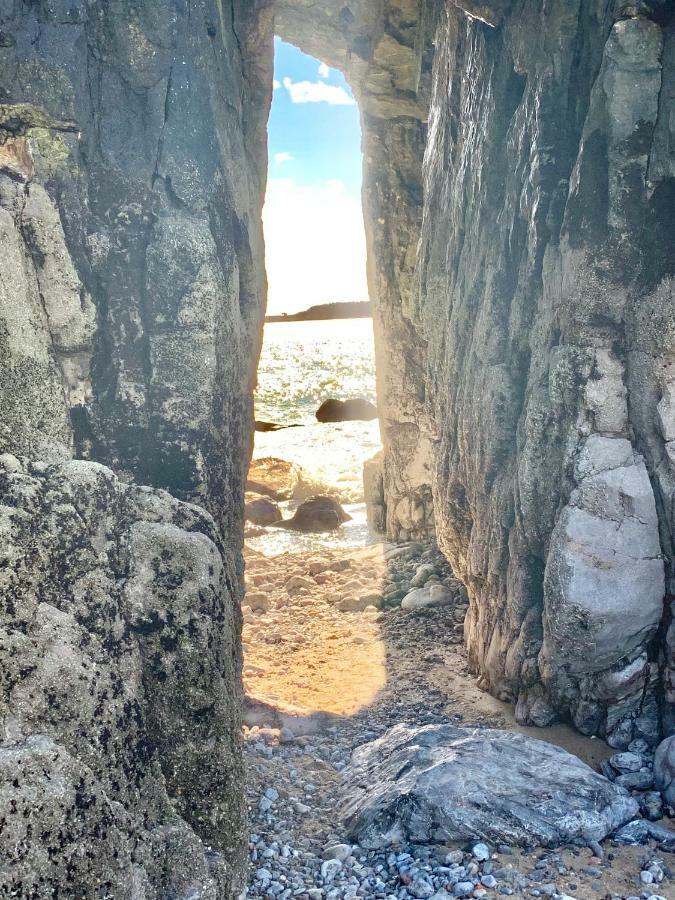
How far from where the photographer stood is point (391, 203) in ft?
47.3

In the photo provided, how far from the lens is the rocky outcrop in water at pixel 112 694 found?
3842 mm

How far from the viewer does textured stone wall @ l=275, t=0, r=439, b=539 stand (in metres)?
13.9

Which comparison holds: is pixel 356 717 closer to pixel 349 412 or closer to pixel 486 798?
pixel 486 798

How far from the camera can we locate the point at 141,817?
14.3ft

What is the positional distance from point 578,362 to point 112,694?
4.47 meters

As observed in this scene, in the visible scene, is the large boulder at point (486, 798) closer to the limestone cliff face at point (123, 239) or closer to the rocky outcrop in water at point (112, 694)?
the rocky outcrop in water at point (112, 694)

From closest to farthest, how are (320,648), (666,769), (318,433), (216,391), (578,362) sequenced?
(216,391), (666,769), (578,362), (320,648), (318,433)

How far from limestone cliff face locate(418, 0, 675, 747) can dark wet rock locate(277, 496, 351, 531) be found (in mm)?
8511

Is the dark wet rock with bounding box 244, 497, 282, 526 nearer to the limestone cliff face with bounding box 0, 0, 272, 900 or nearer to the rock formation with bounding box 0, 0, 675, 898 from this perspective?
the rock formation with bounding box 0, 0, 675, 898

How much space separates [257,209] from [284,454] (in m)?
17.8

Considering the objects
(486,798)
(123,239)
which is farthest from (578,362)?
(123,239)

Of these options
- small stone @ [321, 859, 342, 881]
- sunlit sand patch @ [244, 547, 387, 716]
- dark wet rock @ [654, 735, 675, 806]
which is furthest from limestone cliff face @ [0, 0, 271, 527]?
dark wet rock @ [654, 735, 675, 806]

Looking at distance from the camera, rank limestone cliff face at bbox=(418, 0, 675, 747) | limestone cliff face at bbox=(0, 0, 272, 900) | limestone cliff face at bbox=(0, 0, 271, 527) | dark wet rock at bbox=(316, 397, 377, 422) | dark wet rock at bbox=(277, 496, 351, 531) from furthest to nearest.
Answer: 1. dark wet rock at bbox=(316, 397, 377, 422)
2. dark wet rock at bbox=(277, 496, 351, 531)
3. limestone cliff face at bbox=(418, 0, 675, 747)
4. limestone cliff face at bbox=(0, 0, 271, 527)
5. limestone cliff face at bbox=(0, 0, 272, 900)

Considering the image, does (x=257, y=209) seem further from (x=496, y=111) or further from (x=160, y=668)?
(x=160, y=668)
